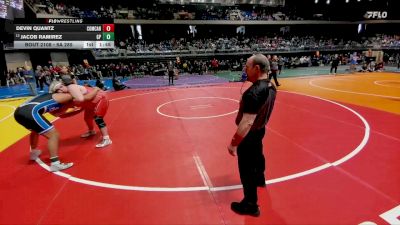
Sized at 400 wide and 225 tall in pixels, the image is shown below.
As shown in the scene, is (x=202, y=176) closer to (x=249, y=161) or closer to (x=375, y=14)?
(x=249, y=161)

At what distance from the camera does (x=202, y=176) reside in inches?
163

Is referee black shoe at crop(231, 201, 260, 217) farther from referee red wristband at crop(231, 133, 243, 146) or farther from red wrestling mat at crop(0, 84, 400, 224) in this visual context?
referee red wristband at crop(231, 133, 243, 146)

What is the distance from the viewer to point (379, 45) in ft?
104

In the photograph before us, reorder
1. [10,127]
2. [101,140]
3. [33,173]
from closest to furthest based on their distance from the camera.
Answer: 1. [33,173]
2. [101,140]
3. [10,127]

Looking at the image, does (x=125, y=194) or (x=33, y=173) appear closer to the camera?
(x=125, y=194)

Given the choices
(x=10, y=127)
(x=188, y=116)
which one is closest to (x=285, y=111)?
(x=188, y=116)

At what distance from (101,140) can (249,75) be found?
13.7 ft

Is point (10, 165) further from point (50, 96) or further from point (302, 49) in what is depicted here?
point (302, 49)

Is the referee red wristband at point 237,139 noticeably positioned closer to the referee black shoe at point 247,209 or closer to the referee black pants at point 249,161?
the referee black pants at point 249,161
